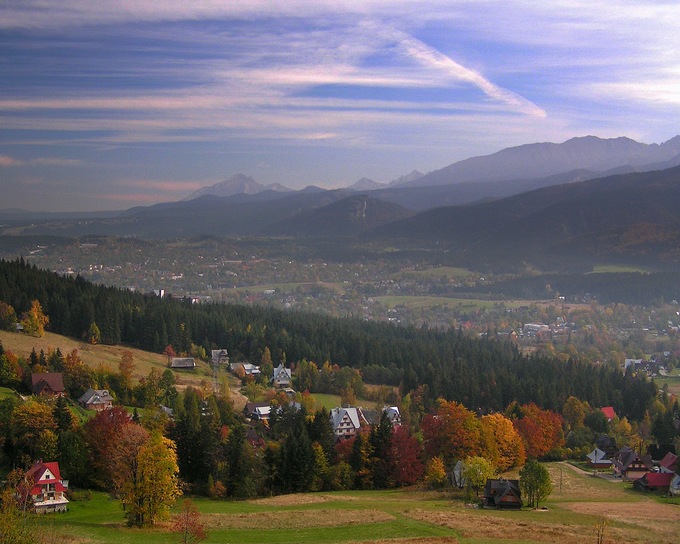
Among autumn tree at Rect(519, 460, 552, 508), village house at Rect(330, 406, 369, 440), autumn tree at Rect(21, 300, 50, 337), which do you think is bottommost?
village house at Rect(330, 406, 369, 440)

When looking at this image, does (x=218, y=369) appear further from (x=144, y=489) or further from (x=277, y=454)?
(x=144, y=489)

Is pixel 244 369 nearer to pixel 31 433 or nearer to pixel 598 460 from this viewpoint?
pixel 598 460

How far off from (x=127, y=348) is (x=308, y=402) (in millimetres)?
22772

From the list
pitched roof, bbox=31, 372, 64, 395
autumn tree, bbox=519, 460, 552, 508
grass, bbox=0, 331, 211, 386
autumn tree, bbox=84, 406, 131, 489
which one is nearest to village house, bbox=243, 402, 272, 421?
grass, bbox=0, 331, 211, 386

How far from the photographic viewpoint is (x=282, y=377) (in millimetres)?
80750

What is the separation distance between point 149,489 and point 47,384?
25.0 m

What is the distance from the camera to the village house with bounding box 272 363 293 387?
79.7 meters

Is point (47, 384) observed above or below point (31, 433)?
below

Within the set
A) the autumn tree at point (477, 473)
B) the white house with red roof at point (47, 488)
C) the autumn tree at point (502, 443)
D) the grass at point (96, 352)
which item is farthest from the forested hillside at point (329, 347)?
the white house with red roof at point (47, 488)

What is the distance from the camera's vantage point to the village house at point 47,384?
181 feet

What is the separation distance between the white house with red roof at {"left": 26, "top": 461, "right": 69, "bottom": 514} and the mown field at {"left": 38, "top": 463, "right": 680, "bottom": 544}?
0.87m

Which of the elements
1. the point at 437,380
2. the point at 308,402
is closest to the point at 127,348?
the point at 308,402

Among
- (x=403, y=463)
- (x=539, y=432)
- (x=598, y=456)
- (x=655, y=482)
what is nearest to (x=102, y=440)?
(x=403, y=463)

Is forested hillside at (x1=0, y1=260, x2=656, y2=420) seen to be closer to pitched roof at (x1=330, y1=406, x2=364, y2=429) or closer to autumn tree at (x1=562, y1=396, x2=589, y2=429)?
autumn tree at (x1=562, y1=396, x2=589, y2=429)
